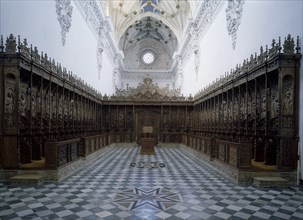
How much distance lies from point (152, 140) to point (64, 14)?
318 inches

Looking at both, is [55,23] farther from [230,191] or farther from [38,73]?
[230,191]

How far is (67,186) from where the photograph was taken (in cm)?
669

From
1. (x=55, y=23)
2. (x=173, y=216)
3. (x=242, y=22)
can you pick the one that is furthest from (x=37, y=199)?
(x=242, y=22)

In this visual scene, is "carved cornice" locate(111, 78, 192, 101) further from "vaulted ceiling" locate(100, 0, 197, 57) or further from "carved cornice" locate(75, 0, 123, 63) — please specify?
"vaulted ceiling" locate(100, 0, 197, 57)

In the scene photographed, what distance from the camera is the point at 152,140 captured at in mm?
14391

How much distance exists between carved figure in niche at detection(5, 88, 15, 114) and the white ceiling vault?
8.86 m

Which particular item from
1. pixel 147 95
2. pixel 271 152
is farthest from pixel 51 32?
pixel 147 95

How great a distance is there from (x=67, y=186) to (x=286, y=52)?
714 cm

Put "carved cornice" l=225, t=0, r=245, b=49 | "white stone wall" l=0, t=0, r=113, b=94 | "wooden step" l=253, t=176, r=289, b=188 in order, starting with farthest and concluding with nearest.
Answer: "carved cornice" l=225, t=0, r=245, b=49 < "white stone wall" l=0, t=0, r=113, b=94 < "wooden step" l=253, t=176, r=289, b=188

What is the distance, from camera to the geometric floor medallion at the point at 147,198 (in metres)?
5.14

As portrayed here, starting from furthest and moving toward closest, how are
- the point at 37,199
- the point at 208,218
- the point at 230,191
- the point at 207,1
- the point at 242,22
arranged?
the point at 207,1 → the point at 242,22 → the point at 230,191 → the point at 37,199 → the point at 208,218

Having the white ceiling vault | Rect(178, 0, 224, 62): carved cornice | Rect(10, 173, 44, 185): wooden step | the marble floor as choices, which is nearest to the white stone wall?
the white ceiling vault

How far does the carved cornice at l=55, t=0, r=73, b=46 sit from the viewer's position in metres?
11.8

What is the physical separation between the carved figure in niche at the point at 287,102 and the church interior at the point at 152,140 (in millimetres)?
30
